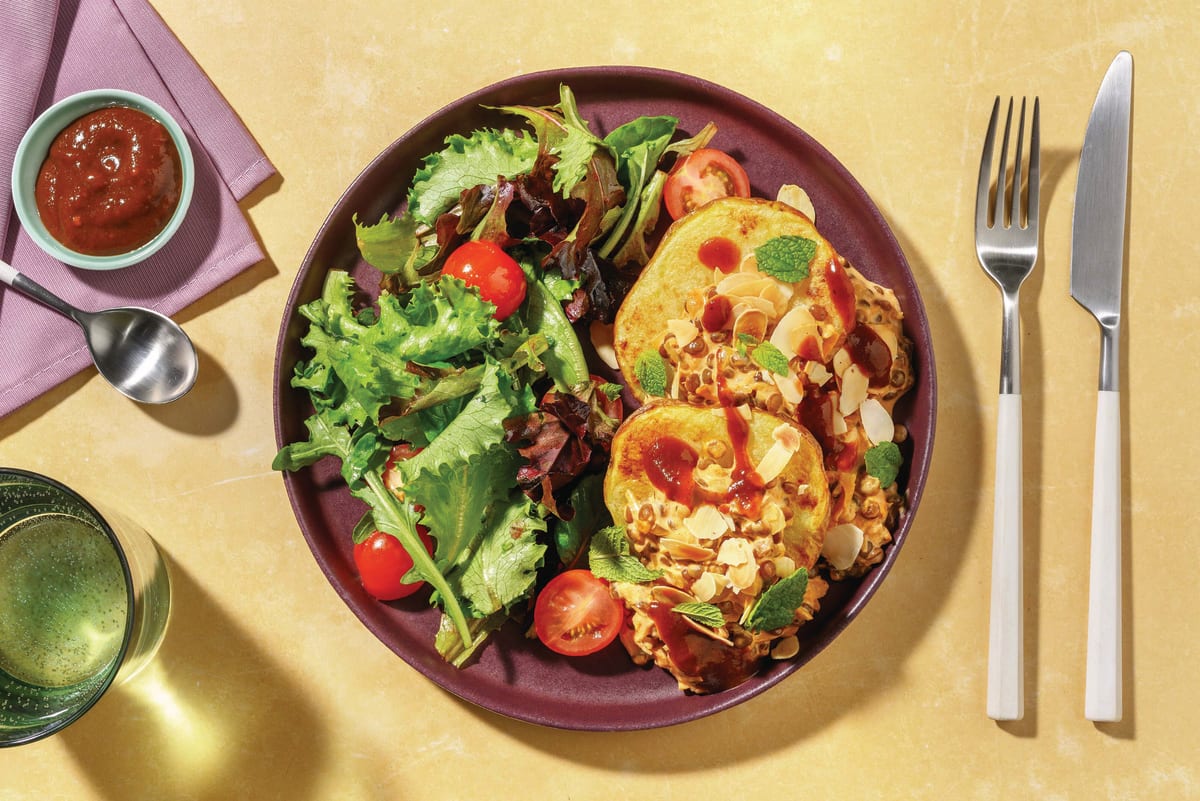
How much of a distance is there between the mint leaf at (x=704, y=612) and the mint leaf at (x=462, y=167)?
133 cm

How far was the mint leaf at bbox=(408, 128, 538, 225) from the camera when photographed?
2.53 metres

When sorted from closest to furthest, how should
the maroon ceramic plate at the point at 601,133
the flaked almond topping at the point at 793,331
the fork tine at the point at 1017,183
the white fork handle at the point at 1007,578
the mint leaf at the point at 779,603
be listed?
the mint leaf at the point at 779,603, the flaked almond topping at the point at 793,331, the maroon ceramic plate at the point at 601,133, the white fork handle at the point at 1007,578, the fork tine at the point at 1017,183

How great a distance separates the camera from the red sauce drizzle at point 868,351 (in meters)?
2.38

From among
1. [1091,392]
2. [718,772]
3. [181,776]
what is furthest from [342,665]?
[1091,392]

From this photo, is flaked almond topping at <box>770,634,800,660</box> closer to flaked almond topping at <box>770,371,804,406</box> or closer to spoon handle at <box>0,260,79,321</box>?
flaked almond topping at <box>770,371,804,406</box>

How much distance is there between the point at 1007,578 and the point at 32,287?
310 cm

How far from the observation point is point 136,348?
268 cm

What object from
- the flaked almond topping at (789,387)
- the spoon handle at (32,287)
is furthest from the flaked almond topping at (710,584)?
the spoon handle at (32,287)

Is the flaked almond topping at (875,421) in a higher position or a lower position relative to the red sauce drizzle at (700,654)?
higher

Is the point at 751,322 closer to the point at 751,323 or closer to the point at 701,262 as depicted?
the point at 751,323

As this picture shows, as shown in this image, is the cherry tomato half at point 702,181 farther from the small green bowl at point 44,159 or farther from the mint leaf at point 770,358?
the small green bowl at point 44,159

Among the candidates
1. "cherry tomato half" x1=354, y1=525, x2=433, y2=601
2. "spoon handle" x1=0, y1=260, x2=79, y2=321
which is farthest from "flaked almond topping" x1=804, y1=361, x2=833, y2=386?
"spoon handle" x1=0, y1=260, x2=79, y2=321

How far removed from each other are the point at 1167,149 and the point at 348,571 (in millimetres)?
2935

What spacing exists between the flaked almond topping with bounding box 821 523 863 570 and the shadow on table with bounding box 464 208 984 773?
0.42 metres
